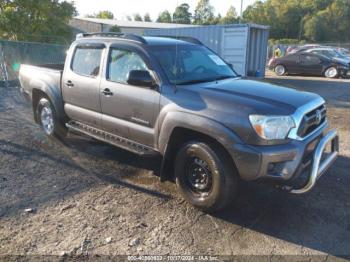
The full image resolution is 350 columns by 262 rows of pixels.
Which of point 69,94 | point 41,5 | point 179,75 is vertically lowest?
point 69,94

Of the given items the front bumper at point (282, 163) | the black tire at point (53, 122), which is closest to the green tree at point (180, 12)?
the front bumper at point (282, 163)

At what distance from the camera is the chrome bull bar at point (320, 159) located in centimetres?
375

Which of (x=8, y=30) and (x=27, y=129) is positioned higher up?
(x=8, y=30)

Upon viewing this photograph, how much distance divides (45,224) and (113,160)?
2.01m

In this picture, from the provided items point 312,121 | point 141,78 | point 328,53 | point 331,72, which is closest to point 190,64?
point 141,78

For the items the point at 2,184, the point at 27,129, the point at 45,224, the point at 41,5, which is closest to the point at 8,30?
the point at 41,5

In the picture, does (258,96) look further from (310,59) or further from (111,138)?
(310,59)

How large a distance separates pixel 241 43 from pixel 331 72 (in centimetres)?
664

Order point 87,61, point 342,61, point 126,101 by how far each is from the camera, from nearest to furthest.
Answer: point 126,101
point 87,61
point 342,61

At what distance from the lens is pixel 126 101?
4836mm

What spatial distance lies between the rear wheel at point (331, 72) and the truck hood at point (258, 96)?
16385mm

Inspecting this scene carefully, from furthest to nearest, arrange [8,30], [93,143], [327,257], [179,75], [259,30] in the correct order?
[8,30]
[259,30]
[93,143]
[179,75]
[327,257]

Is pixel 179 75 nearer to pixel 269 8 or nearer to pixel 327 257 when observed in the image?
pixel 327 257

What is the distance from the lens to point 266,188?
4.86 m
